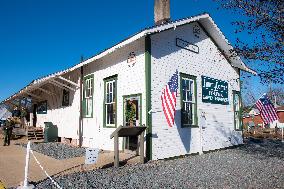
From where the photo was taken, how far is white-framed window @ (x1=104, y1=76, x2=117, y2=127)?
471 inches

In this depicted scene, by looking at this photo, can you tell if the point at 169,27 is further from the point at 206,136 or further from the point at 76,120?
the point at 76,120

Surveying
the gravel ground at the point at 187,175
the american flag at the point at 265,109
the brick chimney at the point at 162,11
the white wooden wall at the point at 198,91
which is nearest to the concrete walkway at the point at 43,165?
the gravel ground at the point at 187,175

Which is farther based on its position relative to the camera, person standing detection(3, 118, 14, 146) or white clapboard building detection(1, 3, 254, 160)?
person standing detection(3, 118, 14, 146)

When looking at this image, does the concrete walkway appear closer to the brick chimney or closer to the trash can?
the trash can

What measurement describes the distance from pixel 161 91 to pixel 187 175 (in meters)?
3.51

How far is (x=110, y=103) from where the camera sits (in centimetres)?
1216

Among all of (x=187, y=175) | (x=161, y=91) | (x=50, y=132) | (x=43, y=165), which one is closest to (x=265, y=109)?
(x=161, y=91)

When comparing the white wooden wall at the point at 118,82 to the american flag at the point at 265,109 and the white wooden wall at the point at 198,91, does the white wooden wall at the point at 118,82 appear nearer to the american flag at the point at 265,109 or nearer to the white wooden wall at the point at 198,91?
the white wooden wall at the point at 198,91

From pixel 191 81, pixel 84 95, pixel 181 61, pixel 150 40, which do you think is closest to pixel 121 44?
pixel 150 40

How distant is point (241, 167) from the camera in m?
9.45

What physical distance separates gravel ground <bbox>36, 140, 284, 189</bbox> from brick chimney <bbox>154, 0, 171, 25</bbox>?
6300 mm

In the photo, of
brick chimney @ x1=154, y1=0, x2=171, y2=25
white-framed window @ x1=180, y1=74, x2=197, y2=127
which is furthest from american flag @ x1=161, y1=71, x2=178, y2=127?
brick chimney @ x1=154, y1=0, x2=171, y2=25

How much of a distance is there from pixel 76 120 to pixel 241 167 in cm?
867

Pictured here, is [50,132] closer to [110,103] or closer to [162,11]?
[110,103]
